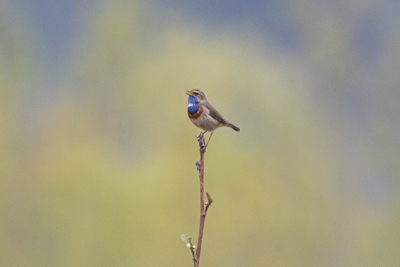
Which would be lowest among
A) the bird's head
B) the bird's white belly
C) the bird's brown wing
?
the bird's white belly

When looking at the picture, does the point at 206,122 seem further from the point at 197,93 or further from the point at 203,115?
the point at 197,93

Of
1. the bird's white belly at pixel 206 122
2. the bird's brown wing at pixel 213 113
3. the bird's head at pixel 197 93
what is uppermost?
the bird's head at pixel 197 93

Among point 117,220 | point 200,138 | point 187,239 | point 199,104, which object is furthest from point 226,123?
point 117,220

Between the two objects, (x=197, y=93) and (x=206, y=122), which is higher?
(x=197, y=93)

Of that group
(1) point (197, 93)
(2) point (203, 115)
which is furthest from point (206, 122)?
(1) point (197, 93)

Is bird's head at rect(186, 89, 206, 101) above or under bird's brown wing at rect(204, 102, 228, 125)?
above

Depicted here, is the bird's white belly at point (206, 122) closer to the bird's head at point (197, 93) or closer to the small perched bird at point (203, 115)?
the small perched bird at point (203, 115)

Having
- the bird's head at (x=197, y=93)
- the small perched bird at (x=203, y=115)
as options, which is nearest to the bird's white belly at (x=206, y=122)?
the small perched bird at (x=203, y=115)

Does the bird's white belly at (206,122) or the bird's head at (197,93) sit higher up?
the bird's head at (197,93)

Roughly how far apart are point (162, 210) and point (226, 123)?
133 cm

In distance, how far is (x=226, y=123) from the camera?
Answer: 166 centimetres

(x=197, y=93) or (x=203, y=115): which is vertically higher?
(x=197, y=93)

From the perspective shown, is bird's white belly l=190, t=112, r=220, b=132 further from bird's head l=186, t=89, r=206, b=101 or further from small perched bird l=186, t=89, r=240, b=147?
bird's head l=186, t=89, r=206, b=101

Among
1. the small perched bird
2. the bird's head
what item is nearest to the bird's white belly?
the small perched bird
